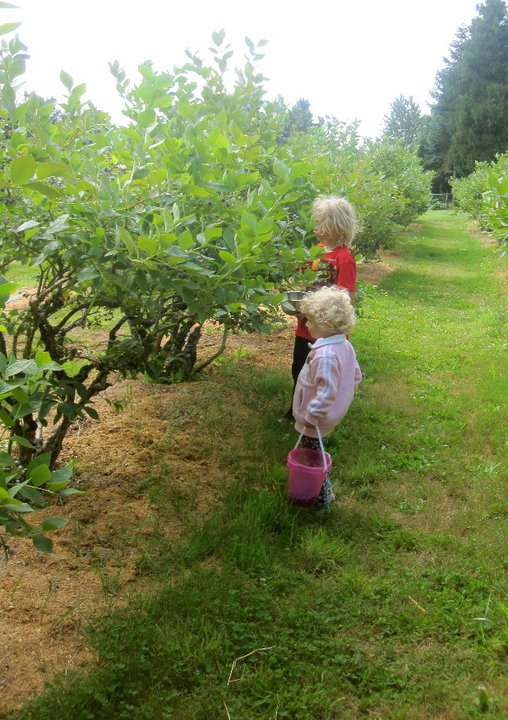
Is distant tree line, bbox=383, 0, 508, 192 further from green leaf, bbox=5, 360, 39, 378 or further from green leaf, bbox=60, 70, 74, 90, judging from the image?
green leaf, bbox=5, 360, 39, 378

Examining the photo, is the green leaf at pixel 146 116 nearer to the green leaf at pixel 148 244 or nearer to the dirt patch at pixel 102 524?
the green leaf at pixel 148 244

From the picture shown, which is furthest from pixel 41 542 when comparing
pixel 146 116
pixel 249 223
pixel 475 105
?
pixel 475 105

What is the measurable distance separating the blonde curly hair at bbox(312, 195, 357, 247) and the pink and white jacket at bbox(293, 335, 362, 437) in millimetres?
1065

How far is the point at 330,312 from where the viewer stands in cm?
349

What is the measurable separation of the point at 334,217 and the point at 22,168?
308 cm

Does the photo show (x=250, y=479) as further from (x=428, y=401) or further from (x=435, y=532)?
(x=428, y=401)

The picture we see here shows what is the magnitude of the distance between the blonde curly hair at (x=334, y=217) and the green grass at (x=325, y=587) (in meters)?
1.46

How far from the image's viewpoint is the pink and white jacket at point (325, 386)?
11.2 ft

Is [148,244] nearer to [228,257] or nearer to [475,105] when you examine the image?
[228,257]

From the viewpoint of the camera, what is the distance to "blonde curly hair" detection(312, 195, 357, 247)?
166 inches

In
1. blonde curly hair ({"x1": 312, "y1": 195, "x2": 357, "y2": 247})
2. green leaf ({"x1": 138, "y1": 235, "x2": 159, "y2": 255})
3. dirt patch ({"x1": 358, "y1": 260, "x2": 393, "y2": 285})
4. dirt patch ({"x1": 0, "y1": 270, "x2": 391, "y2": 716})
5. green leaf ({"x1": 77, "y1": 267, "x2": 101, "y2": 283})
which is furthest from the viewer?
dirt patch ({"x1": 358, "y1": 260, "x2": 393, "y2": 285})

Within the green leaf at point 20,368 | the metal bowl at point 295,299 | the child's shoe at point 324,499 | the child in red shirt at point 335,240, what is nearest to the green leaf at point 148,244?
the green leaf at point 20,368

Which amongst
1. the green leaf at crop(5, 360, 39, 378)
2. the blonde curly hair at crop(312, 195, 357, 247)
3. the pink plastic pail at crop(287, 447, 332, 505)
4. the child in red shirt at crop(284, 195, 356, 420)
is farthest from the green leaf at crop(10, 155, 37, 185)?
the blonde curly hair at crop(312, 195, 357, 247)

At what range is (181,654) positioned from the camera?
242 cm
